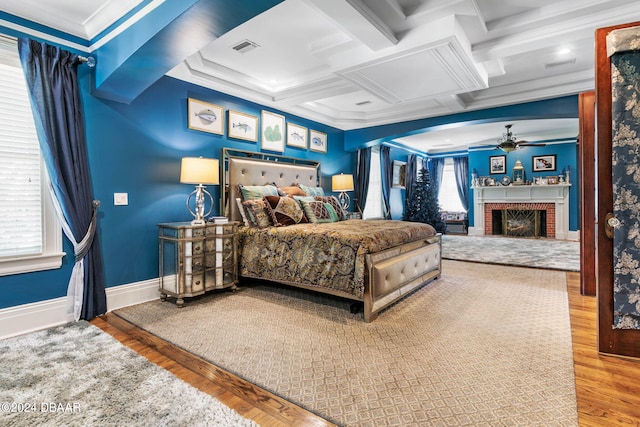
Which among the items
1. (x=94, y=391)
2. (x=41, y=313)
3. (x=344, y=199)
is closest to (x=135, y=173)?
(x=41, y=313)

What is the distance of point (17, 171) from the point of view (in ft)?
8.54

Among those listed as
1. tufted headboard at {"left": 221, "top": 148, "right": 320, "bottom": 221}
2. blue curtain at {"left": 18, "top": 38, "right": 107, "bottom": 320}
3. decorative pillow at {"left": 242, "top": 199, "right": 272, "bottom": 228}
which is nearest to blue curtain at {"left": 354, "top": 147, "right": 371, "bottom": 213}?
tufted headboard at {"left": 221, "top": 148, "right": 320, "bottom": 221}

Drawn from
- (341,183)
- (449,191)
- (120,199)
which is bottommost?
(120,199)

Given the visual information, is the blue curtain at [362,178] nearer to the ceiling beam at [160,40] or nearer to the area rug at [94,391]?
the ceiling beam at [160,40]

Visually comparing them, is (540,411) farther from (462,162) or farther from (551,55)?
(462,162)

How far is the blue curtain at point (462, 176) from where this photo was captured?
10062 mm

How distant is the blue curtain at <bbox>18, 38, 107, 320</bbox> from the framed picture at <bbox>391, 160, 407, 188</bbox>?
22.9 feet

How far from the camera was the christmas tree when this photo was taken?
27.1 feet

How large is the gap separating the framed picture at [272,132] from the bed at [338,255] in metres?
0.53

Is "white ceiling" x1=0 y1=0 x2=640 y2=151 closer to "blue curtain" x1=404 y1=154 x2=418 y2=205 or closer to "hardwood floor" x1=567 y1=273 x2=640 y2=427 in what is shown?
"hardwood floor" x1=567 y1=273 x2=640 y2=427

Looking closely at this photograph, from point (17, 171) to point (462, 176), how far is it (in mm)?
10339

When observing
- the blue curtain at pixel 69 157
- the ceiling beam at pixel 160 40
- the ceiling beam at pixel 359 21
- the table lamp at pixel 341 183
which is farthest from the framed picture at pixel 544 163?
the blue curtain at pixel 69 157

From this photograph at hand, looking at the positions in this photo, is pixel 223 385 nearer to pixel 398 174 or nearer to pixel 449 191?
pixel 398 174

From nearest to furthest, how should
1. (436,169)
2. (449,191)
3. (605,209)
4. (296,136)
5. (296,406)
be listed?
(296,406) → (605,209) → (296,136) → (449,191) → (436,169)
